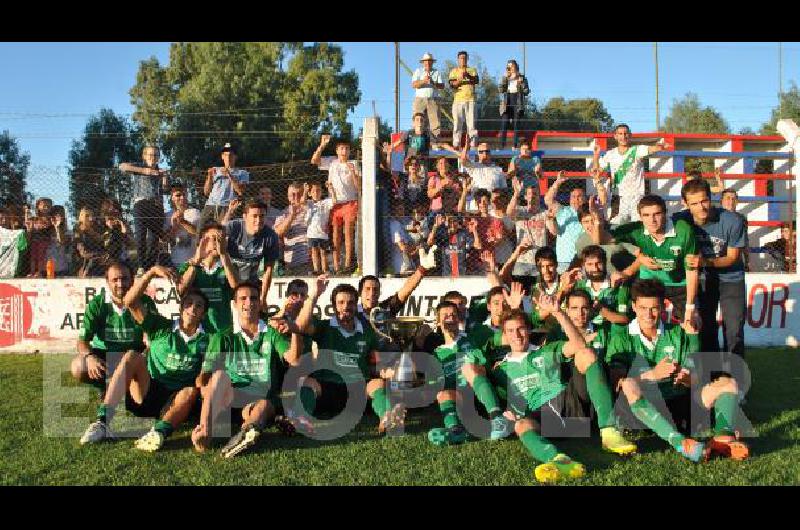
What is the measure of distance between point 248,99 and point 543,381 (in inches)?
1183

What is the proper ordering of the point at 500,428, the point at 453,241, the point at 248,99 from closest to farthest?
1. the point at 500,428
2. the point at 453,241
3. the point at 248,99

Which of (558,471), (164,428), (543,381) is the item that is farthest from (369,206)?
(558,471)

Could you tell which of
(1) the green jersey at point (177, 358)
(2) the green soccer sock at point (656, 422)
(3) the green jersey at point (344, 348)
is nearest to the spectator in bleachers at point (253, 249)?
(3) the green jersey at point (344, 348)

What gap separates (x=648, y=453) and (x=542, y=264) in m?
2.28

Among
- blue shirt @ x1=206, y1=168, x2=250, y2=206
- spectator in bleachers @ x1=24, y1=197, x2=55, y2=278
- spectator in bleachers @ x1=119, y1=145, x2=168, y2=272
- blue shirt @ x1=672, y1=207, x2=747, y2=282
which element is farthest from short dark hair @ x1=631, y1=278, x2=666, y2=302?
spectator in bleachers @ x1=24, y1=197, x2=55, y2=278

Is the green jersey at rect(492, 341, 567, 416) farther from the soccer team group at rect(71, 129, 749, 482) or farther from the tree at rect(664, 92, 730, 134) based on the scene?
the tree at rect(664, 92, 730, 134)

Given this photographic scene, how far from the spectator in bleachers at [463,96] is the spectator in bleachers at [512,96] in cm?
87

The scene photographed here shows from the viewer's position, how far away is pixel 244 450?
493cm

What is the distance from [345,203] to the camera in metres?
9.78

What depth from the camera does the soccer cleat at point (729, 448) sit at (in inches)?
184

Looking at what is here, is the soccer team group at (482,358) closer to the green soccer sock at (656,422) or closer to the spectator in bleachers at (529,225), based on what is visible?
the green soccer sock at (656,422)

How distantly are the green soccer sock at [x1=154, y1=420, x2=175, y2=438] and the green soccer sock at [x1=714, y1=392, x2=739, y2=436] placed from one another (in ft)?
12.5

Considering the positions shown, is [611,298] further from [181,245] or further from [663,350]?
[181,245]
